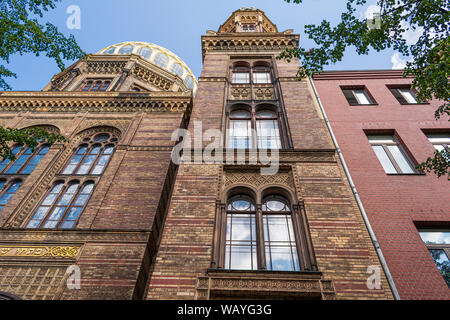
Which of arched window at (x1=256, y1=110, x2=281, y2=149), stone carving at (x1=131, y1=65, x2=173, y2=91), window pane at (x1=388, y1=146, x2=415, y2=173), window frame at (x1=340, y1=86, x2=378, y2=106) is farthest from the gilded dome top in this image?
window pane at (x1=388, y1=146, x2=415, y2=173)

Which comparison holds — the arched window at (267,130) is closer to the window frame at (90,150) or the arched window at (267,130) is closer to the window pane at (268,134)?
the window pane at (268,134)

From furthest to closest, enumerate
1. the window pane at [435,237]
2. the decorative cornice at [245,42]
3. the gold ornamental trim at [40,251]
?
the decorative cornice at [245,42] → the gold ornamental trim at [40,251] → the window pane at [435,237]

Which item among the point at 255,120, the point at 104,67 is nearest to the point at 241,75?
the point at 255,120

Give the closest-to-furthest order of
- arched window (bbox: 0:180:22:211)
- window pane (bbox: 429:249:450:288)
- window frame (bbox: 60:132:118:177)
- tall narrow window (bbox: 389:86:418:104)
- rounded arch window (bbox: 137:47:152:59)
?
window pane (bbox: 429:249:450:288) → arched window (bbox: 0:180:22:211) → window frame (bbox: 60:132:118:177) → tall narrow window (bbox: 389:86:418:104) → rounded arch window (bbox: 137:47:152:59)

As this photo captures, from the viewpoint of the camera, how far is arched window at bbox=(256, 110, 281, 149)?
395 inches

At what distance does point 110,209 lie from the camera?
30.7 ft

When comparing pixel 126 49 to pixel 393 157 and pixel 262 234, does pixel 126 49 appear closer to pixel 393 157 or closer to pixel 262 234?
pixel 393 157

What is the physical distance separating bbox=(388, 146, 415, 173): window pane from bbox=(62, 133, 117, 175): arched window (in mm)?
10721

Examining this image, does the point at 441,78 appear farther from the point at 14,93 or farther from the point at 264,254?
the point at 14,93

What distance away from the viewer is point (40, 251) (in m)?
8.24

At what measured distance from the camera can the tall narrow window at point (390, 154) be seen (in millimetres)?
9945

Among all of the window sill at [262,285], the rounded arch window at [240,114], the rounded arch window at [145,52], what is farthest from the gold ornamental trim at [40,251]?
the rounded arch window at [145,52]

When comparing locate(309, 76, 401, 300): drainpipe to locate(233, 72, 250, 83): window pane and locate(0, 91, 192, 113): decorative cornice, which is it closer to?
→ locate(233, 72, 250, 83): window pane
